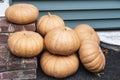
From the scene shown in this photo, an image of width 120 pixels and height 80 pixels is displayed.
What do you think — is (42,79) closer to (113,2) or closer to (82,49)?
(82,49)

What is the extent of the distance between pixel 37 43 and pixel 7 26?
50 centimetres

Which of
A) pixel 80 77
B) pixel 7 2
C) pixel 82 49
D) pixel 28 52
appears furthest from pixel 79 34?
pixel 7 2

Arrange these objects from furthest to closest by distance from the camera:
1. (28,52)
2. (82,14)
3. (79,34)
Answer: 1. (82,14)
2. (79,34)
3. (28,52)

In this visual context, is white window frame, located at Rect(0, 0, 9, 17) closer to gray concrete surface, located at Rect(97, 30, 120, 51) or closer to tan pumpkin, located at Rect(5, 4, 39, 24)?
tan pumpkin, located at Rect(5, 4, 39, 24)

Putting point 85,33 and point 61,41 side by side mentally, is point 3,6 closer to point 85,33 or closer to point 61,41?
point 61,41

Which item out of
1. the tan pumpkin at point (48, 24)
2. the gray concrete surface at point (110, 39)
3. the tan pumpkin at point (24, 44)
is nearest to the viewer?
the tan pumpkin at point (24, 44)

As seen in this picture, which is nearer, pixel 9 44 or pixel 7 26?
pixel 9 44

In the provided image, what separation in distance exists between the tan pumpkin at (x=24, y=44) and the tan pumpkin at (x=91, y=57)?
54 cm

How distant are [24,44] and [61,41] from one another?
1.39ft

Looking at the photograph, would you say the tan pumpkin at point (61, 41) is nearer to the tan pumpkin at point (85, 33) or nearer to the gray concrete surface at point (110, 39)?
the tan pumpkin at point (85, 33)

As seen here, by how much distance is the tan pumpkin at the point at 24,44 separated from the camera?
301cm

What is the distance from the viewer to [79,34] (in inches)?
140

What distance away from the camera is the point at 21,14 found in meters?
3.27

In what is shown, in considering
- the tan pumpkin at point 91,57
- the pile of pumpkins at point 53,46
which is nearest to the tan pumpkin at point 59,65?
the pile of pumpkins at point 53,46
